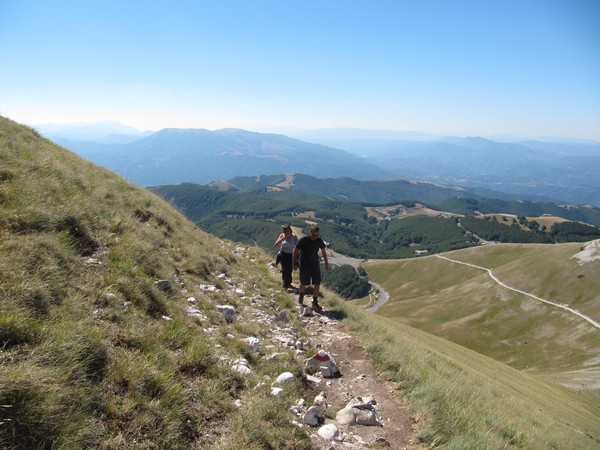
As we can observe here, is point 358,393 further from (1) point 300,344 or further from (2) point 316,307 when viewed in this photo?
(2) point 316,307

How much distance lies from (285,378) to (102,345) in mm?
3608

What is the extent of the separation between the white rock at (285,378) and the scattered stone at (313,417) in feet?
2.90

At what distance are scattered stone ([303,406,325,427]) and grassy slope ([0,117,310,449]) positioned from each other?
1.51 ft

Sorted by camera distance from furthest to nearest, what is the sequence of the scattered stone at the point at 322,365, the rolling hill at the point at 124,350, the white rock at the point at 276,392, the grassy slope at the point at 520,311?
the grassy slope at the point at 520,311 → the scattered stone at the point at 322,365 → the white rock at the point at 276,392 → the rolling hill at the point at 124,350

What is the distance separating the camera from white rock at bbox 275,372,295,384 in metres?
7.01

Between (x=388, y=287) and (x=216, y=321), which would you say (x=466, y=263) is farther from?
(x=216, y=321)

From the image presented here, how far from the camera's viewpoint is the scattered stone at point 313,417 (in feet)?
20.3

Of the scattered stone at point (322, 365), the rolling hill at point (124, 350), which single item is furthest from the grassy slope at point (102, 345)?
the scattered stone at point (322, 365)

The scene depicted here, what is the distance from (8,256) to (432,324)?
117 metres

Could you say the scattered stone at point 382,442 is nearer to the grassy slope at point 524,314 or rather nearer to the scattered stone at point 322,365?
the scattered stone at point 322,365

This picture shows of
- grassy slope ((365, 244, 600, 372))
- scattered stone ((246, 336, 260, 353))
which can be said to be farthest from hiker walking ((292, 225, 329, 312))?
grassy slope ((365, 244, 600, 372))

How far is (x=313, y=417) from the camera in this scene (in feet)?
20.5

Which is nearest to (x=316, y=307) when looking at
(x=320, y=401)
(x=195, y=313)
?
(x=195, y=313)

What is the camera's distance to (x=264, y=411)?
5.66 m
